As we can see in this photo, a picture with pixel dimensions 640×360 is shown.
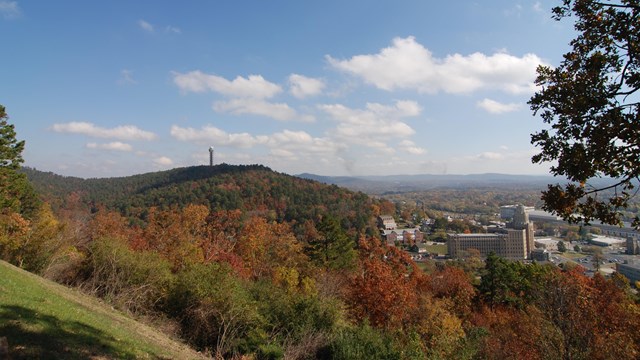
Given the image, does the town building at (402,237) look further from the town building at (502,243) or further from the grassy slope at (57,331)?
the grassy slope at (57,331)

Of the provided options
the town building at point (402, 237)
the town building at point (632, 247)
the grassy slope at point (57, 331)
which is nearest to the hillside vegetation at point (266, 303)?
the grassy slope at point (57, 331)

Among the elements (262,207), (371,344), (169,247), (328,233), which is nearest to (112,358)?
(371,344)

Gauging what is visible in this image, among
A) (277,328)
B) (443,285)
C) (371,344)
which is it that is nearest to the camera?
(371,344)

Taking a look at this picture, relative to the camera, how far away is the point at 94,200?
9350 centimetres

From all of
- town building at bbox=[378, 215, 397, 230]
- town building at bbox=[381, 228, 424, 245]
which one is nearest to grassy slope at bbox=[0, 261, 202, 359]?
town building at bbox=[381, 228, 424, 245]

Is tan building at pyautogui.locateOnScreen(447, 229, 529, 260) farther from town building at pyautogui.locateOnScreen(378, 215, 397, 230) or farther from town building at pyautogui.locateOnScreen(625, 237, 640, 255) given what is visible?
town building at pyautogui.locateOnScreen(625, 237, 640, 255)

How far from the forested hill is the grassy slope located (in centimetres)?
6133

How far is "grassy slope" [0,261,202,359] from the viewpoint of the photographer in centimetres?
795

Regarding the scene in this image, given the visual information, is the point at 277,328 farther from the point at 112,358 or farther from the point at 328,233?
the point at 328,233

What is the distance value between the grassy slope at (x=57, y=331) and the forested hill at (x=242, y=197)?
6133cm

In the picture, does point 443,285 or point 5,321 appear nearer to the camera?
point 5,321

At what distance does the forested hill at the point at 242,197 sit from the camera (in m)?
77.8

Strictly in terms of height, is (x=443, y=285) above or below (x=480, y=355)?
below

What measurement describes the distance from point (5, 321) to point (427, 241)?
10055cm
